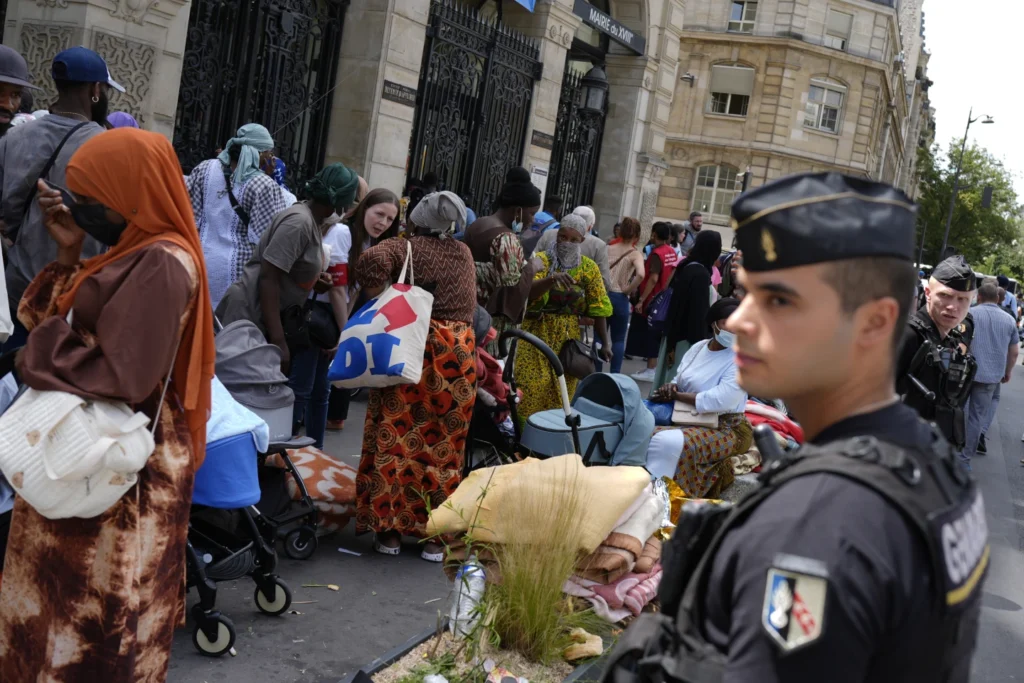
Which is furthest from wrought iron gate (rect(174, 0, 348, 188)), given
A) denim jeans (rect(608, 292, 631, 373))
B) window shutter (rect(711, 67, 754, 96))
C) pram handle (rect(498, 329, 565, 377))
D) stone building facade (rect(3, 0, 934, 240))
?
window shutter (rect(711, 67, 754, 96))

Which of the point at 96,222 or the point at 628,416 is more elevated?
the point at 96,222

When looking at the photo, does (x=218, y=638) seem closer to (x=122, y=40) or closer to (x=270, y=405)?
(x=270, y=405)

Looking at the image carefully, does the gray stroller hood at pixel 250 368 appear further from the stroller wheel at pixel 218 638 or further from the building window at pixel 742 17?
the building window at pixel 742 17

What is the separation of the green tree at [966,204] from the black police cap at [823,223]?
195 ft

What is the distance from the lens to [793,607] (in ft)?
4.42

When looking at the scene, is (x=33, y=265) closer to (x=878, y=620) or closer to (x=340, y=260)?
(x=340, y=260)

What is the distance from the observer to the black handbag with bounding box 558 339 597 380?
→ 25.8 feet

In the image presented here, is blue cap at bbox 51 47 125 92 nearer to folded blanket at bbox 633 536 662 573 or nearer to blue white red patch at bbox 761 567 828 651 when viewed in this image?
folded blanket at bbox 633 536 662 573

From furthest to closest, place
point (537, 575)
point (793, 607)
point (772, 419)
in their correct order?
1. point (772, 419)
2. point (537, 575)
3. point (793, 607)

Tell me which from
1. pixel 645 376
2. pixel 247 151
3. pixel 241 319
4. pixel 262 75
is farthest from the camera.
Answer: pixel 645 376

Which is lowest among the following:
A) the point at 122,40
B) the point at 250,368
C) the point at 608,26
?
the point at 250,368

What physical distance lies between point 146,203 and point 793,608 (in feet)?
8.10

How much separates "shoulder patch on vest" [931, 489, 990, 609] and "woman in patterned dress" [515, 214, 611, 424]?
19.6 feet

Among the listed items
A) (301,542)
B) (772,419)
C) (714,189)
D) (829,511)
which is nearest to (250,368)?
(301,542)
